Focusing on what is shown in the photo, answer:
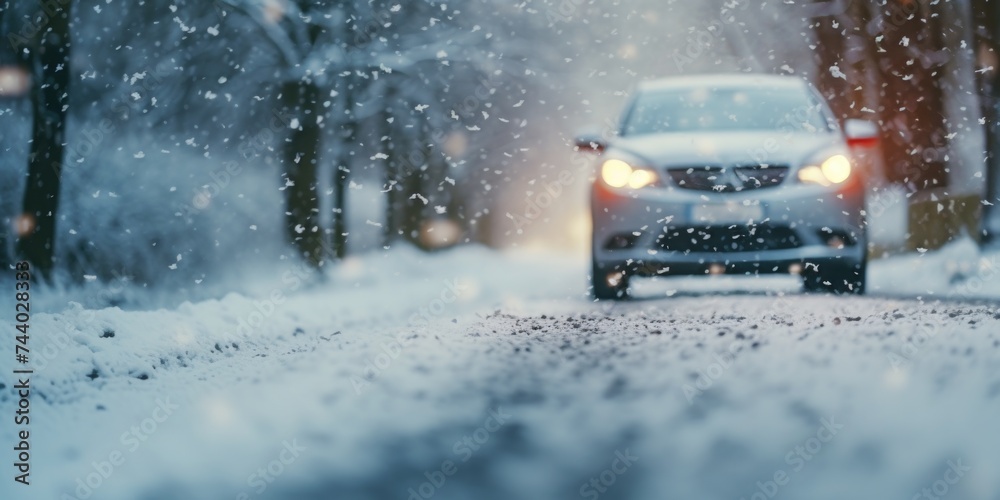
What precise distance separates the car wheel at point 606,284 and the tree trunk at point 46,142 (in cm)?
616

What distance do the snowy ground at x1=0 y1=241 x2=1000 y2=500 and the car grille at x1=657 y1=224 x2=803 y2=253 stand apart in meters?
0.99

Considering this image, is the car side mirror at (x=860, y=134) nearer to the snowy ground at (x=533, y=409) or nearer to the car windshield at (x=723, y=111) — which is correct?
the car windshield at (x=723, y=111)

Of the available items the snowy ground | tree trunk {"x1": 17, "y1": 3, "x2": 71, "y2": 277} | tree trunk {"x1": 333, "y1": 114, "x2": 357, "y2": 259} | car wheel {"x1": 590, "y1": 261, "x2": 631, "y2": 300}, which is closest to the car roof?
car wheel {"x1": 590, "y1": 261, "x2": 631, "y2": 300}

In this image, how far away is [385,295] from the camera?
12.0 metres

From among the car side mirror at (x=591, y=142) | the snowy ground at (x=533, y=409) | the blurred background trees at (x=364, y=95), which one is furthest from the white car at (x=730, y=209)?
the blurred background trees at (x=364, y=95)

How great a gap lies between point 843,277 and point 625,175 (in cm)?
175

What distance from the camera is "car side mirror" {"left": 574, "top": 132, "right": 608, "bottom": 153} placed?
332 inches

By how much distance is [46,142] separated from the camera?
38.3ft

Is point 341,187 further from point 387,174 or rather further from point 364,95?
point 387,174

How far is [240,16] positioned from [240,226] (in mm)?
8527

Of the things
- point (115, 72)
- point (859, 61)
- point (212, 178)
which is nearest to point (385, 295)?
point (115, 72)

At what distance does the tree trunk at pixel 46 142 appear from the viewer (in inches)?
429

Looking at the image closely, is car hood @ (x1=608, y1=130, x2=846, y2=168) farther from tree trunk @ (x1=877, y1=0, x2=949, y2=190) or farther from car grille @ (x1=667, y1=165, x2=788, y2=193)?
tree trunk @ (x1=877, y1=0, x2=949, y2=190)

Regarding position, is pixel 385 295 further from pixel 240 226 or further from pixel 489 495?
pixel 240 226
